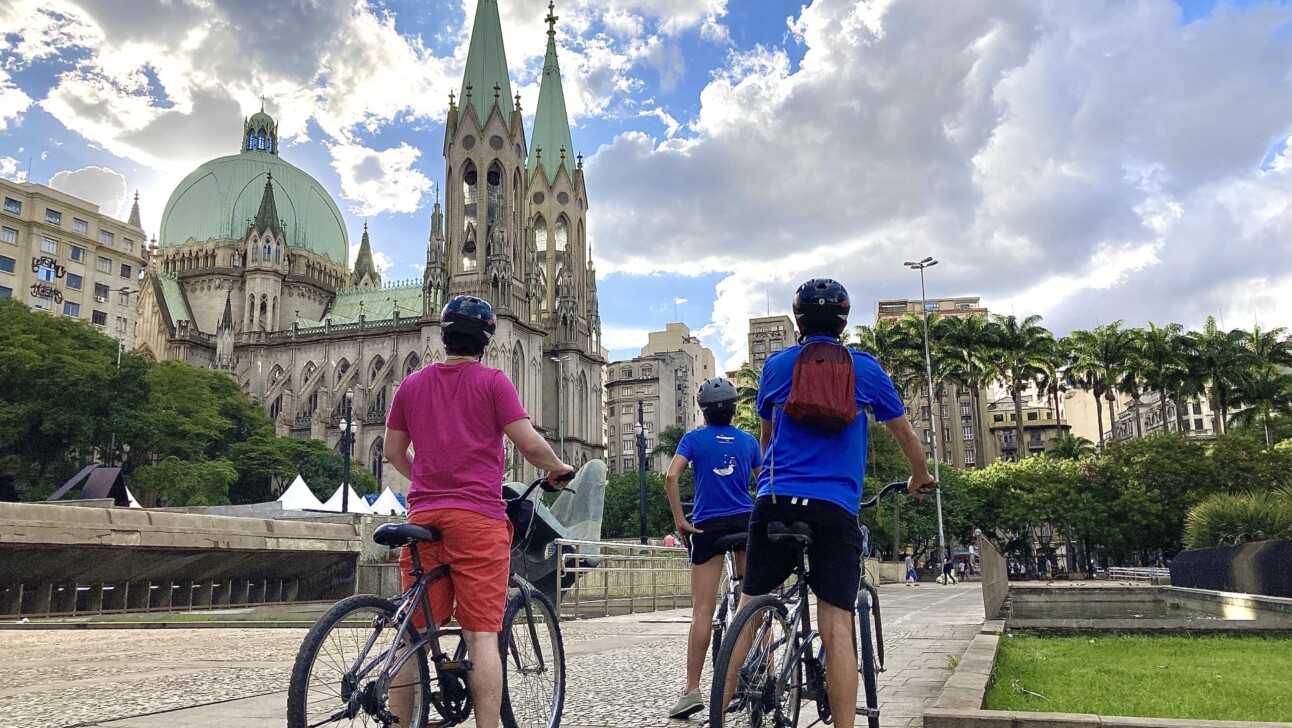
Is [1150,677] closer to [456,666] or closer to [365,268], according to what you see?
[456,666]

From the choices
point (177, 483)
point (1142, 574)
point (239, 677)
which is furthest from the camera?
point (177, 483)

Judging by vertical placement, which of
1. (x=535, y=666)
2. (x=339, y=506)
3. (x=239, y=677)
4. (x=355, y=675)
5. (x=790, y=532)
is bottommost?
(x=239, y=677)

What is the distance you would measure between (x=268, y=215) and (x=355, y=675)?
91747mm

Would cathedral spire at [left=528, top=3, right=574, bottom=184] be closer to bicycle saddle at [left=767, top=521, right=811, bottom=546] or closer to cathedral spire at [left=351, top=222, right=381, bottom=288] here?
cathedral spire at [left=351, top=222, right=381, bottom=288]

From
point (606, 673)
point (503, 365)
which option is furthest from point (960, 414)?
point (606, 673)

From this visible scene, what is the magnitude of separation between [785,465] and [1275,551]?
36.1 ft

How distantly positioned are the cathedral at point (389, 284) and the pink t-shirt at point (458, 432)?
6224 cm

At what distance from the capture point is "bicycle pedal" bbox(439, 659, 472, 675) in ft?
12.4

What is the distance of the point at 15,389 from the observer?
48312 mm

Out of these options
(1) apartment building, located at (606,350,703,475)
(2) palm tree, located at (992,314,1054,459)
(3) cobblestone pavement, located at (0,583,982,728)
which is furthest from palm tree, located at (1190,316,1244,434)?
(1) apartment building, located at (606,350,703,475)

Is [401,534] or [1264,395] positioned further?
[1264,395]

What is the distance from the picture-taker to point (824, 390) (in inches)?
158

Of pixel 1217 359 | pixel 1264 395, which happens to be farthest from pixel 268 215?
pixel 1264 395

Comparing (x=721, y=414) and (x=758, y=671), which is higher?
(x=721, y=414)
